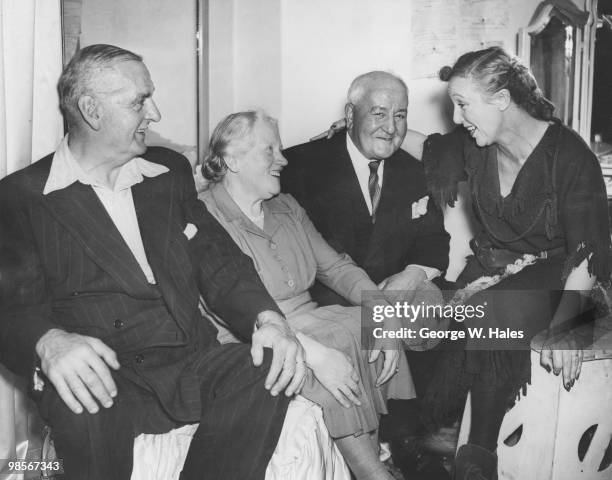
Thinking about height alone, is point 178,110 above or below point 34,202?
above

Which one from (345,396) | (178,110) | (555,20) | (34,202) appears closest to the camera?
(34,202)

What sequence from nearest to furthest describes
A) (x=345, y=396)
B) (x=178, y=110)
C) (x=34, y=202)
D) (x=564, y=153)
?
(x=34, y=202), (x=345, y=396), (x=564, y=153), (x=178, y=110)

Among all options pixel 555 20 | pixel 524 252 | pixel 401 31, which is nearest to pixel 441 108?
pixel 401 31

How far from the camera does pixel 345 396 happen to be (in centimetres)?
155

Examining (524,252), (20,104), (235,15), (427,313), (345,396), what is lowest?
(345,396)

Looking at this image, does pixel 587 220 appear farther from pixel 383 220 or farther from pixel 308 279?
pixel 308 279

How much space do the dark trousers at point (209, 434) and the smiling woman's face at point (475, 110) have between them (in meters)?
0.92

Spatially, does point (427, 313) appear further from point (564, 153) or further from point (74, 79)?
point (74, 79)

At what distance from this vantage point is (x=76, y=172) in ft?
4.72

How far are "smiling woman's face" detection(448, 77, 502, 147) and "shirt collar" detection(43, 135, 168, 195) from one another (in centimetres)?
83

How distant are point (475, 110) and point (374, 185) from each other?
0.39m

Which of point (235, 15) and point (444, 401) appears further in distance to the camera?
point (235, 15)

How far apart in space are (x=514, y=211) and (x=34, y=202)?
125 centimetres

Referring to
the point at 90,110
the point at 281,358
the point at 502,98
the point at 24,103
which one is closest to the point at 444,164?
the point at 502,98
